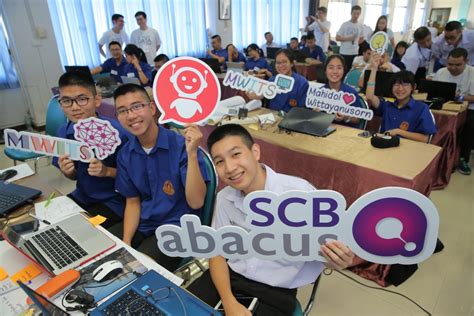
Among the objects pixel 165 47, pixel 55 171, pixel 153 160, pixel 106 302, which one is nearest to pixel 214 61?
pixel 165 47

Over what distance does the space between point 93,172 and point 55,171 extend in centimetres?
245

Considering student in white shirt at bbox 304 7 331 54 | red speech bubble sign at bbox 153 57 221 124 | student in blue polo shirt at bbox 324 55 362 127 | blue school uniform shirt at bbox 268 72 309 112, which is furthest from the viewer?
student in white shirt at bbox 304 7 331 54

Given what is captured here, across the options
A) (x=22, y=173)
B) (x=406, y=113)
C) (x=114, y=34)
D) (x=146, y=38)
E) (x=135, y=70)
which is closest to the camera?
(x=22, y=173)

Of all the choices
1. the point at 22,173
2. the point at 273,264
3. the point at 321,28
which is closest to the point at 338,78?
the point at 273,264

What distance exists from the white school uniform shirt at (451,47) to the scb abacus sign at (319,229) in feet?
13.0

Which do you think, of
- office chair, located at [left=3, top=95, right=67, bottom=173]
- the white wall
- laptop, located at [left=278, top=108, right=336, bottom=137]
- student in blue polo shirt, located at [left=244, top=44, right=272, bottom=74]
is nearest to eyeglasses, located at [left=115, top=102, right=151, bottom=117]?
laptop, located at [left=278, top=108, right=336, bottom=137]

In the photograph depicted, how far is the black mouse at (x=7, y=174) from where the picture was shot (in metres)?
1.61

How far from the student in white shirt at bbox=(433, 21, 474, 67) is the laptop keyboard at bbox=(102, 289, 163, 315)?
442cm

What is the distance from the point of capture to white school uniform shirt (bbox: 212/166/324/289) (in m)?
1.05

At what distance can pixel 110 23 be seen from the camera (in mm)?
4977

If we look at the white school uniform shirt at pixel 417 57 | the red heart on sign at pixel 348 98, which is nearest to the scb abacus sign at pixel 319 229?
the red heart on sign at pixel 348 98

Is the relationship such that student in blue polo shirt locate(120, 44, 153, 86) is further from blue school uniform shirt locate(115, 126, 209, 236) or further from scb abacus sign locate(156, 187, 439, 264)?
scb abacus sign locate(156, 187, 439, 264)

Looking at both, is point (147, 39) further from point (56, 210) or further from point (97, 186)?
point (56, 210)

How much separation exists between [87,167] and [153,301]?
95cm
